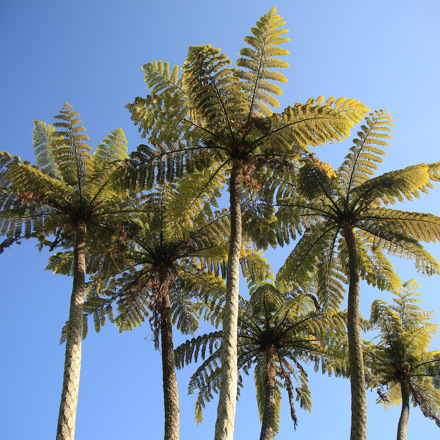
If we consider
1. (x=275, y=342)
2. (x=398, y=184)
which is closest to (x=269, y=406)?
(x=275, y=342)

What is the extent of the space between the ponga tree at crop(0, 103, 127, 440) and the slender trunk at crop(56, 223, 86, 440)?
0.02 meters

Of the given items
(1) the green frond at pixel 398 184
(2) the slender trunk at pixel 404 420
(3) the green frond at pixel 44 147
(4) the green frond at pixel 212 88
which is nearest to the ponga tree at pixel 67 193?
(3) the green frond at pixel 44 147

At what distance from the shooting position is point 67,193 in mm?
9898

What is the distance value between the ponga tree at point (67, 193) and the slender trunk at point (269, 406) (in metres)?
4.36

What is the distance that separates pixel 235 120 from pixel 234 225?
6.54ft

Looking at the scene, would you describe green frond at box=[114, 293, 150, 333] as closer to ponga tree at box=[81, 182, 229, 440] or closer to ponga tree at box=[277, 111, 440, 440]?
ponga tree at box=[81, 182, 229, 440]

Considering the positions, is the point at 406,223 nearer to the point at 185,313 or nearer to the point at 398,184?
the point at 398,184

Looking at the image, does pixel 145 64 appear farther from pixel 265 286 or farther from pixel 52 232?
pixel 265 286

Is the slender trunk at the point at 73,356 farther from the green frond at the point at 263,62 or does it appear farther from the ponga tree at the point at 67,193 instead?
the green frond at the point at 263,62

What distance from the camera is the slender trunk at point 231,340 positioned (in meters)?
6.39

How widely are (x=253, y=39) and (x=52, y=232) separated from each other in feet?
19.1

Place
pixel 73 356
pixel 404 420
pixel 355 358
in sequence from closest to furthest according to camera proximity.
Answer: pixel 73 356, pixel 355 358, pixel 404 420

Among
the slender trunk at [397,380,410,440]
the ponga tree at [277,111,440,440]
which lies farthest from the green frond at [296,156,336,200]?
the slender trunk at [397,380,410,440]

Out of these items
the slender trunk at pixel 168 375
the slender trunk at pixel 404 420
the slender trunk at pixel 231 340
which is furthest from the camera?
the slender trunk at pixel 404 420
